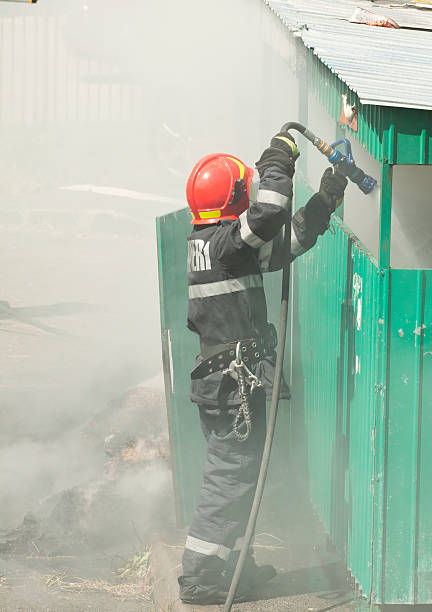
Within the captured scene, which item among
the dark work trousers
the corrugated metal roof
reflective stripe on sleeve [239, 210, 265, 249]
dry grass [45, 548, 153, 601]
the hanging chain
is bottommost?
dry grass [45, 548, 153, 601]

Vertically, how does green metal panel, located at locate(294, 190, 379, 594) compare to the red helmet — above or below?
below

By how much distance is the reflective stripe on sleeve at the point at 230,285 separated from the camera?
3.63 metres

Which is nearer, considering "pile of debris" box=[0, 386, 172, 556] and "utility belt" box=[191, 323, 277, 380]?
"utility belt" box=[191, 323, 277, 380]

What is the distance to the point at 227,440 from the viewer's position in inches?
145

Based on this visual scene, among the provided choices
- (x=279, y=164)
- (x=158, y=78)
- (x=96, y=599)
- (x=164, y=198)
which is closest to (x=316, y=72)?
(x=279, y=164)

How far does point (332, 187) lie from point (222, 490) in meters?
1.43

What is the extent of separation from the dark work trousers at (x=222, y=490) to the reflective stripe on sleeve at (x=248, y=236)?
0.69 metres

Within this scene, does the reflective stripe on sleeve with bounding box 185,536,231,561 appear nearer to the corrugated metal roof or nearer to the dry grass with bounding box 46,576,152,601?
the dry grass with bounding box 46,576,152,601

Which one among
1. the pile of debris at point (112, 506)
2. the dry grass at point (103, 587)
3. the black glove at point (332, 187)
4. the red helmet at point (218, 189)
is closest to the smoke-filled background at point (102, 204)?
the pile of debris at point (112, 506)

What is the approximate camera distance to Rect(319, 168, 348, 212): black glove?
3.38m

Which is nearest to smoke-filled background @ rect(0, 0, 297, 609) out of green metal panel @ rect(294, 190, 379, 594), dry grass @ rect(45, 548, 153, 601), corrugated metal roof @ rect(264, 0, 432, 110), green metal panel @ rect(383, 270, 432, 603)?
dry grass @ rect(45, 548, 153, 601)

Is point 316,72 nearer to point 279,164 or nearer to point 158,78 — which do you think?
point 279,164

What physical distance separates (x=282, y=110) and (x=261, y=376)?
132 inches

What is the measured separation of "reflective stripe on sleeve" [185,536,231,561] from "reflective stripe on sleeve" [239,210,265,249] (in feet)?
4.53
